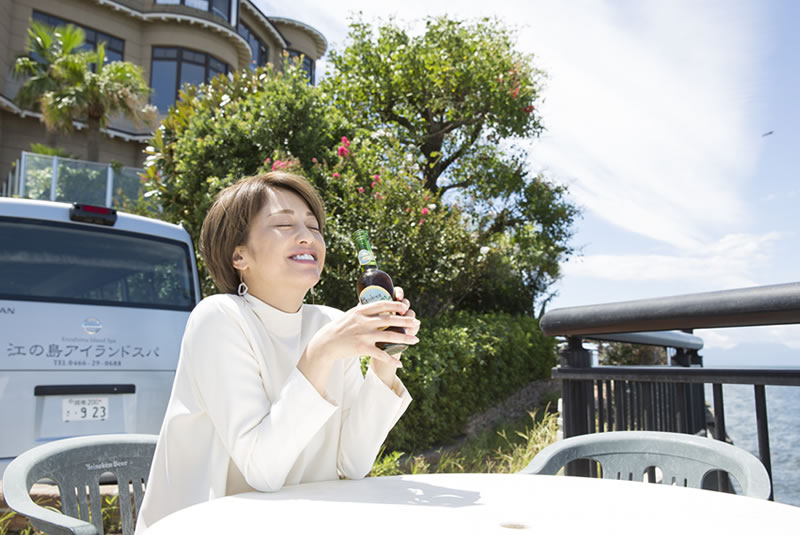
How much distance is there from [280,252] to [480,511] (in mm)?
845

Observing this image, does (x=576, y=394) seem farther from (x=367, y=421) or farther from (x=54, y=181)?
(x=54, y=181)

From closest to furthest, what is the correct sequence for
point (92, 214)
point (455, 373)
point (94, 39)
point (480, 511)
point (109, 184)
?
point (480, 511) < point (92, 214) < point (455, 373) < point (109, 184) < point (94, 39)

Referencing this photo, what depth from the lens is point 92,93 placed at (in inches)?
688

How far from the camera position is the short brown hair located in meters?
1.75

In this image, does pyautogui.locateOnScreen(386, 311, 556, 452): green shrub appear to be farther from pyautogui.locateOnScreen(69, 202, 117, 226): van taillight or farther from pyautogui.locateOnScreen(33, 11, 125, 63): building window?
pyautogui.locateOnScreen(33, 11, 125, 63): building window

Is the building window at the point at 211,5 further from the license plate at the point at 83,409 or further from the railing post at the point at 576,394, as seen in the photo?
the railing post at the point at 576,394

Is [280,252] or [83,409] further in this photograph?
[83,409]

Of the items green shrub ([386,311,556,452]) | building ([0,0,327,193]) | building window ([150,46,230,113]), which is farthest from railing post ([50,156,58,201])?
green shrub ([386,311,556,452])

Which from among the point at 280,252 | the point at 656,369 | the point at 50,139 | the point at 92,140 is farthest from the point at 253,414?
the point at 50,139

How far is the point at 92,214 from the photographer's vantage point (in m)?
4.52

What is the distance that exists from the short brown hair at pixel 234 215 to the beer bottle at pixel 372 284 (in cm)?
21

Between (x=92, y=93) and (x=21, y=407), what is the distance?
1624 cm

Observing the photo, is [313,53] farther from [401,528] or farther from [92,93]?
[401,528]

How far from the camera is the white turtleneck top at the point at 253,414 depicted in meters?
1.35
